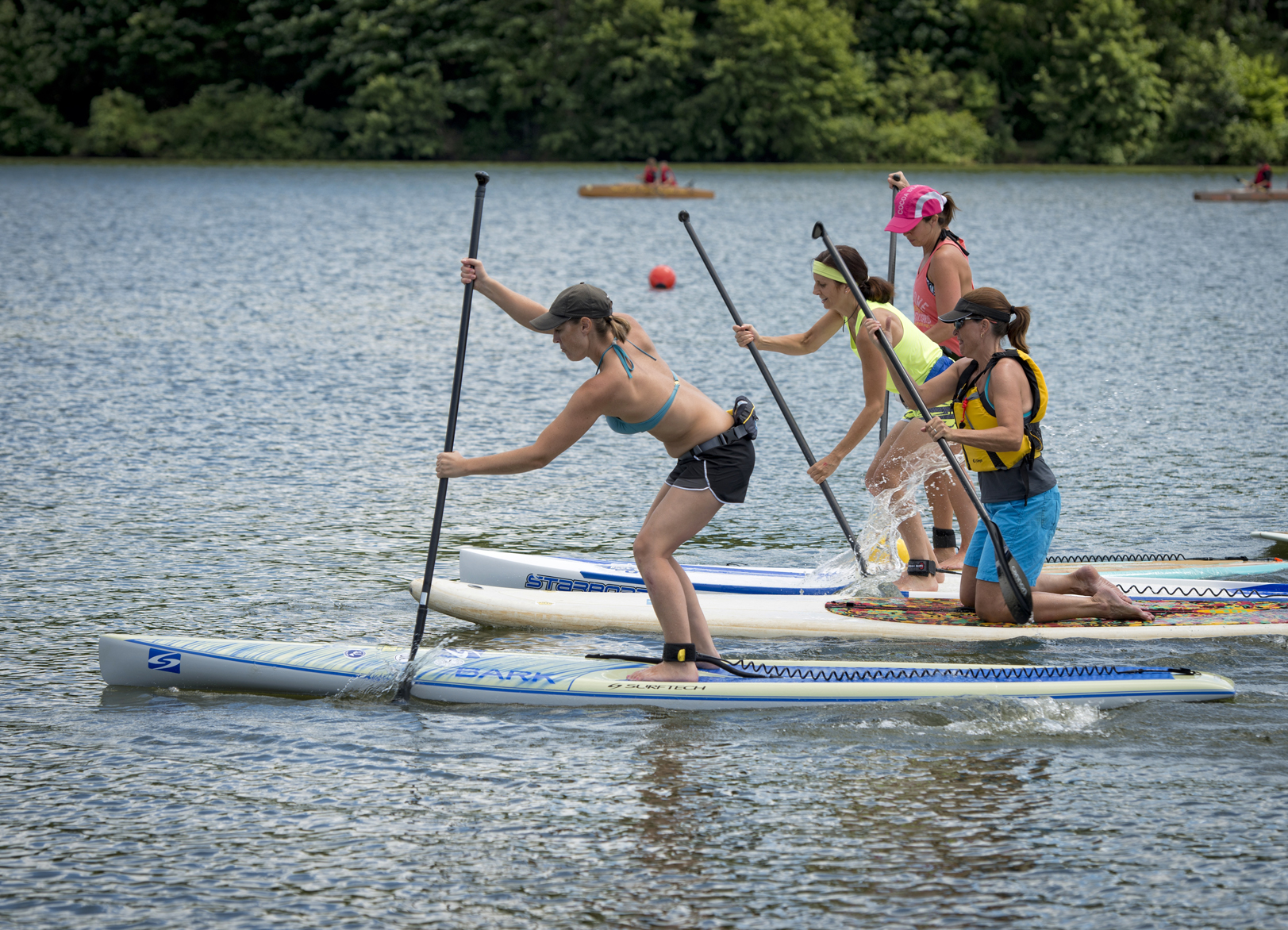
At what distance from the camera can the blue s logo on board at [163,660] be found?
7.59 m

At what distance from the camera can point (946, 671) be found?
24.1ft

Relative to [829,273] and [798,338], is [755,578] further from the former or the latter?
[829,273]

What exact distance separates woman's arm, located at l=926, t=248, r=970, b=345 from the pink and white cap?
0.81 feet

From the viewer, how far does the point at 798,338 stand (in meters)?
9.21

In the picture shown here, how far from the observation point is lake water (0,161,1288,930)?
5.59 m

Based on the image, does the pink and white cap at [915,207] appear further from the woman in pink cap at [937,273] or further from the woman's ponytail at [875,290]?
the woman's ponytail at [875,290]

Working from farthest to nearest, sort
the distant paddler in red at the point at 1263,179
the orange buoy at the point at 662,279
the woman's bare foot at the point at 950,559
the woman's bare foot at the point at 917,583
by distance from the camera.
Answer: the distant paddler in red at the point at 1263,179, the orange buoy at the point at 662,279, the woman's bare foot at the point at 950,559, the woman's bare foot at the point at 917,583

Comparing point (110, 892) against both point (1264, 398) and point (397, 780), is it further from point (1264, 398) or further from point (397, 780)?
point (1264, 398)

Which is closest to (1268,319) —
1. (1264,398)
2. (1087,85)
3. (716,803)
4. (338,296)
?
(1264,398)

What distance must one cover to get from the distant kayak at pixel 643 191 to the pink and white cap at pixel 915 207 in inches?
1694

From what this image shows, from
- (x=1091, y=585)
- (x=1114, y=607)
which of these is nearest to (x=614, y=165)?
(x=1091, y=585)

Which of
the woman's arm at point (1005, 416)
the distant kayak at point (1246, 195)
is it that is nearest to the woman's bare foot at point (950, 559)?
the woman's arm at point (1005, 416)

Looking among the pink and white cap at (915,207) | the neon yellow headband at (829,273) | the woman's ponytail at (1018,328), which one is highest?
the pink and white cap at (915,207)

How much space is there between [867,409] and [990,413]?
92cm
